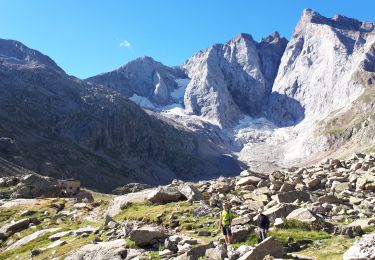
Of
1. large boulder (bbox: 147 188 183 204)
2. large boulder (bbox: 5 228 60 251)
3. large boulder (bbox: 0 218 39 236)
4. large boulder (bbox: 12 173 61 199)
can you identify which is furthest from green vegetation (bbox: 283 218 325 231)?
large boulder (bbox: 12 173 61 199)

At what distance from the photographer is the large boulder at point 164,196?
39838 millimetres

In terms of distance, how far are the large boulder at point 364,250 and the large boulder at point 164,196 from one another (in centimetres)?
2478

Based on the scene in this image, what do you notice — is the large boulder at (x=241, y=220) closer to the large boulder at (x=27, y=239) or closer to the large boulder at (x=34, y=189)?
the large boulder at (x=27, y=239)

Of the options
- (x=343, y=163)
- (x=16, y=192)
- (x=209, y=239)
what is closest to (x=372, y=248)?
(x=209, y=239)

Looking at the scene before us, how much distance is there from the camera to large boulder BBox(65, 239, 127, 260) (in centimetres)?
2438

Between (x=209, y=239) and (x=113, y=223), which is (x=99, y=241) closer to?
(x=113, y=223)

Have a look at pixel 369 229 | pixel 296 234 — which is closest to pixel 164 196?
pixel 296 234

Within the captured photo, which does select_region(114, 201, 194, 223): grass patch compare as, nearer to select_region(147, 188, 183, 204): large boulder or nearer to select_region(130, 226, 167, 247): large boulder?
select_region(147, 188, 183, 204): large boulder

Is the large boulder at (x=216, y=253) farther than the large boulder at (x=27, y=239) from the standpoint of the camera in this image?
No

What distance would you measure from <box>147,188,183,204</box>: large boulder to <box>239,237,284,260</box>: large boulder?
20898mm

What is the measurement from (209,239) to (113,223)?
9435mm

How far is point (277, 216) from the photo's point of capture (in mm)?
27688

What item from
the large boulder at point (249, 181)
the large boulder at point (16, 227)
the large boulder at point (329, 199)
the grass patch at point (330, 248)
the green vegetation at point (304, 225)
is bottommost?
the large boulder at point (16, 227)

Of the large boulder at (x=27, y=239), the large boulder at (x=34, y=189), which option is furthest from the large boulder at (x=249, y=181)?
the large boulder at (x=34, y=189)
